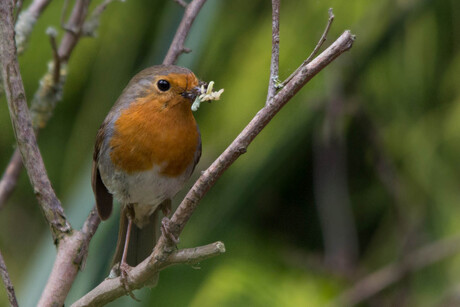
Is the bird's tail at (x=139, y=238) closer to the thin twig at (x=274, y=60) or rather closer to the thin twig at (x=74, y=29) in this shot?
the thin twig at (x=74, y=29)

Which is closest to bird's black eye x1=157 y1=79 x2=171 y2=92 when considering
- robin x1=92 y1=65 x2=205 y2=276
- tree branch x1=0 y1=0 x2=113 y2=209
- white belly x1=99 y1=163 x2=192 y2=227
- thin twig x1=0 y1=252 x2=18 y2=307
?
robin x1=92 y1=65 x2=205 y2=276

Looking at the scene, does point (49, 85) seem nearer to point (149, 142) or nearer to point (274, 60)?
point (149, 142)

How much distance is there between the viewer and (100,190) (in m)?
2.54

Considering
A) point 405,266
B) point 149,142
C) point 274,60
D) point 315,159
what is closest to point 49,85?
point 149,142

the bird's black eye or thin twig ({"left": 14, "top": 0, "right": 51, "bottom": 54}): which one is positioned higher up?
thin twig ({"left": 14, "top": 0, "right": 51, "bottom": 54})

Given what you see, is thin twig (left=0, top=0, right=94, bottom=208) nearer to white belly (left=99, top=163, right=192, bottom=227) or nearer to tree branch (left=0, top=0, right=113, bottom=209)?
tree branch (left=0, top=0, right=113, bottom=209)

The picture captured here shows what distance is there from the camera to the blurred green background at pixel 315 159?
3.29 meters

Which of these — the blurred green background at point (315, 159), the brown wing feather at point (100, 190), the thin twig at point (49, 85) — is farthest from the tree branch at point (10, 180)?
the blurred green background at point (315, 159)

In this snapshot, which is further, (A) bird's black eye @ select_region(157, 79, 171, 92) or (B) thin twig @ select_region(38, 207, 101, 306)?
(A) bird's black eye @ select_region(157, 79, 171, 92)

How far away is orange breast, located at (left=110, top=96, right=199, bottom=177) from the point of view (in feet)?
7.59

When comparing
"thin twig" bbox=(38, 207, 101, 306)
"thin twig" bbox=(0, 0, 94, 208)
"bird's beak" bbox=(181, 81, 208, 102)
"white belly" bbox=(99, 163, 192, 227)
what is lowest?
"thin twig" bbox=(38, 207, 101, 306)

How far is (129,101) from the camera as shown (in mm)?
2438

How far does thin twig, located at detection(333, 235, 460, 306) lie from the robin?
4.13 feet

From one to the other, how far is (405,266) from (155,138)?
1.60m
